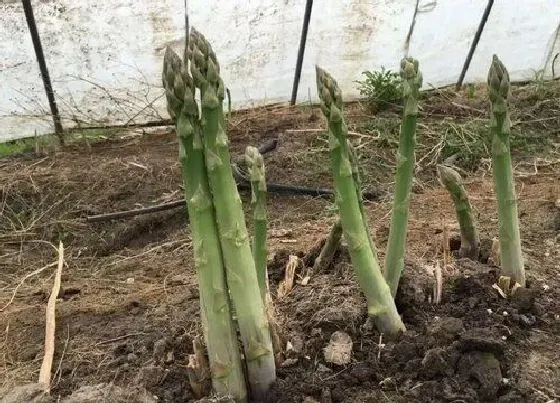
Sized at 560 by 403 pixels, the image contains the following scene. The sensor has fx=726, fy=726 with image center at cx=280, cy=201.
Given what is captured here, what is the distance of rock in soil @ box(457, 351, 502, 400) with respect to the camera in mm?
2156

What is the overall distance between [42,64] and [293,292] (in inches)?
143

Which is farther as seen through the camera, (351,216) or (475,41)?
(475,41)

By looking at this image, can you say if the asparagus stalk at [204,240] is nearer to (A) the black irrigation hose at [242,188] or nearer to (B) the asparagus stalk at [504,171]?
(B) the asparagus stalk at [504,171]

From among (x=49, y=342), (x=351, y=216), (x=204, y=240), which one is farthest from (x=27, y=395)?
(x=351, y=216)

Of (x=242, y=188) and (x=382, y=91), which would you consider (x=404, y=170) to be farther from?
(x=382, y=91)

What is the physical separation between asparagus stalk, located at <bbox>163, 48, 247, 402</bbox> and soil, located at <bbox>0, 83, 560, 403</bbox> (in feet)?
0.55

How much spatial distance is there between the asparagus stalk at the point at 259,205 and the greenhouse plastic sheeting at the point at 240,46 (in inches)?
142

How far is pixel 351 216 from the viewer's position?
87.7 inches

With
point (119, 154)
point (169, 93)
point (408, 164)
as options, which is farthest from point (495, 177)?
point (119, 154)

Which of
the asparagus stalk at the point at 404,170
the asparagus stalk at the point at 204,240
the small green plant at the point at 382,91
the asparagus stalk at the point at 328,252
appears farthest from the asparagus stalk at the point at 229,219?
the small green plant at the point at 382,91

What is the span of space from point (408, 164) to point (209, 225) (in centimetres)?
71

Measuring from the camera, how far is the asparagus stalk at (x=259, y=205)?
2.22 metres

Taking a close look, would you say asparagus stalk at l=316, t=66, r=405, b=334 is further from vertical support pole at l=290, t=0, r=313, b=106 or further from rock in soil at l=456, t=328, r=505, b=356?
vertical support pole at l=290, t=0, r=313, b=106

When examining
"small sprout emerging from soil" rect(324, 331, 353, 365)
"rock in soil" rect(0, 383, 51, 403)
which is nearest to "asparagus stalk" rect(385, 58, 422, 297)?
"small sprout emerging from soil" rect(324, 331, 353, 365)
